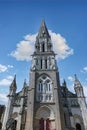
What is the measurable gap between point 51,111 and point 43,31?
82.6 ft

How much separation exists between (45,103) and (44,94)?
2.18m

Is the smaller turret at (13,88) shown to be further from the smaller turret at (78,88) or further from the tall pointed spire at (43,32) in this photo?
the tall pointed spire at (43,32)

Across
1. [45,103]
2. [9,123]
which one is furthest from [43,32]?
[9,123]

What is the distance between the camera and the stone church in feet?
91.9

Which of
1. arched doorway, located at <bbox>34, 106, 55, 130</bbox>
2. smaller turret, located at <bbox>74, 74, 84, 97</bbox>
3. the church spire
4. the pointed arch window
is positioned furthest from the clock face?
smaller turret, located at <bbox>74, 74, 84, 97</bbox>

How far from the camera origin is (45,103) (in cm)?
2972

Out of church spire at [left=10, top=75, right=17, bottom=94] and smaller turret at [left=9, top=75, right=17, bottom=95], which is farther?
church spire at [left=10, top=75, right=17, bottom=94]

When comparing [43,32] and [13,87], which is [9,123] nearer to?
[13,87]

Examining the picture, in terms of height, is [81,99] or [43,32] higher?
[43,32]

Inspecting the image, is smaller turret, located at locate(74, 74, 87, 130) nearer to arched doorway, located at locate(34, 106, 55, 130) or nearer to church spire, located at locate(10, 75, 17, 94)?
arched doorway, located at locate(34, 106, 55, 130)

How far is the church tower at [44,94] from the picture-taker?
2757cm

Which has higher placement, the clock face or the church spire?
the church spire

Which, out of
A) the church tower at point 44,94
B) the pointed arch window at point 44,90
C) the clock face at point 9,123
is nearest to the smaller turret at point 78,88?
the church tower at point 44,94

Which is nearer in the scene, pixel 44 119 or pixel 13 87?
pixel 44 119
